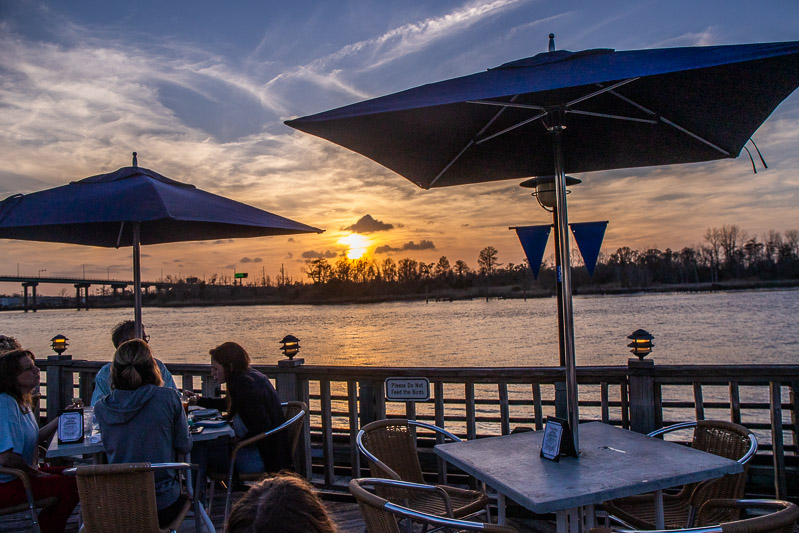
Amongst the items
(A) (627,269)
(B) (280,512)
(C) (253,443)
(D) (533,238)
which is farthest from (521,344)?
(A) (627,269)

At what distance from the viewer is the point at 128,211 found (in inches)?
121

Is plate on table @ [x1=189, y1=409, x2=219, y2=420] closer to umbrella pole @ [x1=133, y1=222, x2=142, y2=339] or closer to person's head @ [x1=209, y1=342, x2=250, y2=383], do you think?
person's head @ [x1=209, y1=342, x2=250, y2=383]

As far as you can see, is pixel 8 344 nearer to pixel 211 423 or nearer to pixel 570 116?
pixel 211 423

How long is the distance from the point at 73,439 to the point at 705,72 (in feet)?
10.7

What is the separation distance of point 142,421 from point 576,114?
8.41ft

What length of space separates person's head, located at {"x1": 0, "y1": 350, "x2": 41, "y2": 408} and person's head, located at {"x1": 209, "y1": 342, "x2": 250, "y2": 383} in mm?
940

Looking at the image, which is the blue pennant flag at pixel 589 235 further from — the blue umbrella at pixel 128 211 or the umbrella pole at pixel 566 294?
the umbrella pole at pixel 566 294

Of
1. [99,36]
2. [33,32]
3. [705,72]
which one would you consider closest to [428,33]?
[99,36]

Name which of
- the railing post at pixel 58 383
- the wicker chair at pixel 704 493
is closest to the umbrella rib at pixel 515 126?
the wicker chair at pixel 704 493

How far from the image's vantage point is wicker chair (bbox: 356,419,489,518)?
8.27 feet

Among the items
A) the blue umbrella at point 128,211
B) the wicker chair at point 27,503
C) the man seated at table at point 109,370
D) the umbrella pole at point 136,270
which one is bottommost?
the wicker chair at point 27,503

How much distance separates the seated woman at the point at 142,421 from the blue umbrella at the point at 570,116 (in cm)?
144

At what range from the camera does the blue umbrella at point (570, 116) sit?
1.79 metres

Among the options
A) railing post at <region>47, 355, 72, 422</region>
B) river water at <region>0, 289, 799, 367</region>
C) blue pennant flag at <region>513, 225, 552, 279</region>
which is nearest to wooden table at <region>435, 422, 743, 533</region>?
blue pennant flag at <region>513, 225, 552, 279</region>
